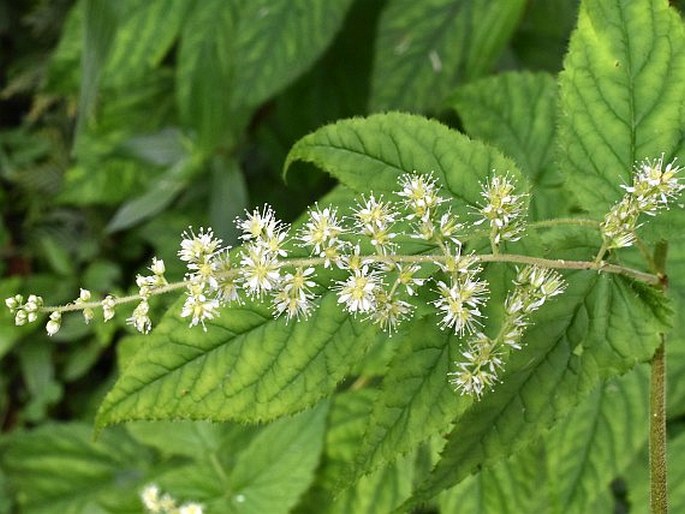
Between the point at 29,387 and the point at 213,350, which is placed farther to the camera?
the point at 29,387

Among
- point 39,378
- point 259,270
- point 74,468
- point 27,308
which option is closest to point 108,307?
point 27,308

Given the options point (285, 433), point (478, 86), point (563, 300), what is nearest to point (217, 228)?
point (285, 433)

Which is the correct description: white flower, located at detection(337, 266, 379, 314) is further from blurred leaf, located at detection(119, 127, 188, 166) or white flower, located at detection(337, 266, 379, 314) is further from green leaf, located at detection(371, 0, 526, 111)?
blurred leaf, located at detection(119, 127, 188, 166)

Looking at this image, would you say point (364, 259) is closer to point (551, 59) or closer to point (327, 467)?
point (327, 467)

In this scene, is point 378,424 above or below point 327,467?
below

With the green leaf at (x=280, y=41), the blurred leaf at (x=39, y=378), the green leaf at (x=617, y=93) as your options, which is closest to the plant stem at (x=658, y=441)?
the green leaf at (x=617, y=93)

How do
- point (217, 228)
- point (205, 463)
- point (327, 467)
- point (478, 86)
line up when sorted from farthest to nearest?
point (217, 228)
point (205, 463)
point (327, 467)
point (478, 86)
